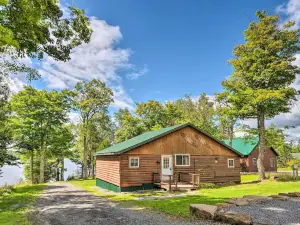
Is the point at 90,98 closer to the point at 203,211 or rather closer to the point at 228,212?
the point at 203,211

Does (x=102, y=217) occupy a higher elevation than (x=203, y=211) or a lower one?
lower

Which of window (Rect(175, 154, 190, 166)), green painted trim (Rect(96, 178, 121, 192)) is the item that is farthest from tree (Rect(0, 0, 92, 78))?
window (Rect(175, 154, 190, 166))

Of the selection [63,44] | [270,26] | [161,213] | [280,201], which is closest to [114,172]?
[161,213]

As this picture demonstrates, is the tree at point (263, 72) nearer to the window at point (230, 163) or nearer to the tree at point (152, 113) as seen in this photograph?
the window at point (230, 163)

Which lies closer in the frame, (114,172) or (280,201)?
(280,201)

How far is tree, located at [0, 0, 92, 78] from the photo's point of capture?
9.03 m

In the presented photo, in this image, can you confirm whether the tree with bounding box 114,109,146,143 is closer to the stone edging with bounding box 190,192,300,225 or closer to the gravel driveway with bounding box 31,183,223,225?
the gravel driveway with bounding box 31,183,223,225

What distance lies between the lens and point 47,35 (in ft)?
35.3

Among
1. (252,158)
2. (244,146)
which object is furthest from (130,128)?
(252,158)

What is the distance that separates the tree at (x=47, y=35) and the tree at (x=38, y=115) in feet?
60.3

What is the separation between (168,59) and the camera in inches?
1048

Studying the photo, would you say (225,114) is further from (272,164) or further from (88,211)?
(272,164)

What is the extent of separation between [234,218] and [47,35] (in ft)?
34.4

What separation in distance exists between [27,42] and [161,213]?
29.3 feet
